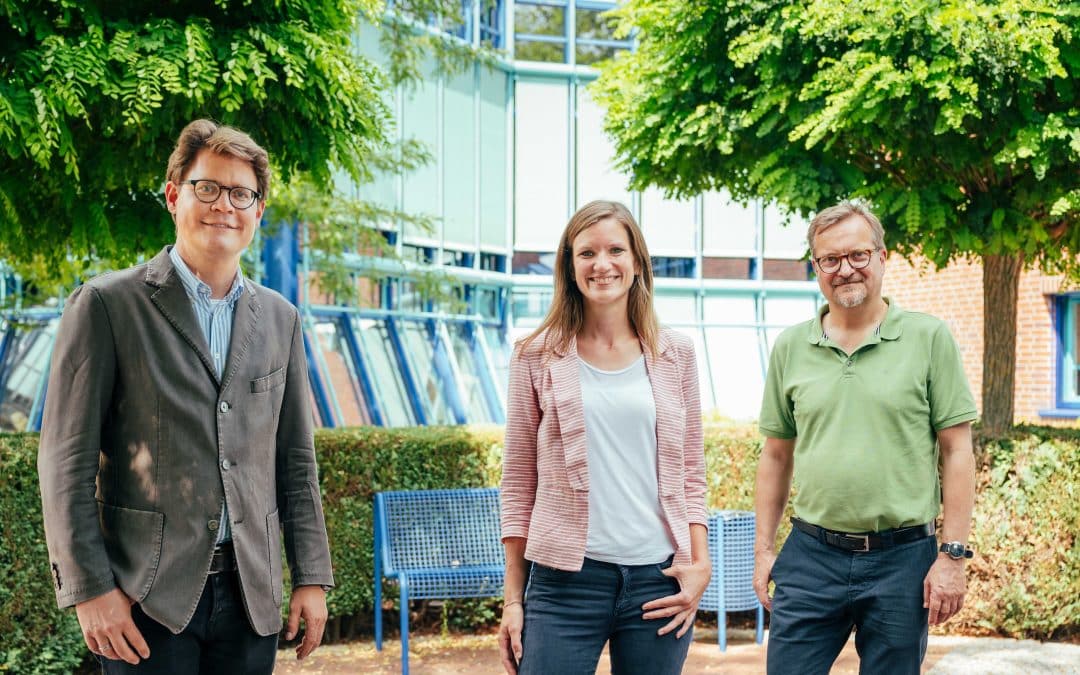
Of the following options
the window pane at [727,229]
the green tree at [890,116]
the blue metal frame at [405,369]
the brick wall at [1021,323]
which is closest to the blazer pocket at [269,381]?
the green tree at [890,116]

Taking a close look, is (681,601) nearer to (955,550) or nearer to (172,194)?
(955,550)

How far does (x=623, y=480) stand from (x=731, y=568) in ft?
14.9

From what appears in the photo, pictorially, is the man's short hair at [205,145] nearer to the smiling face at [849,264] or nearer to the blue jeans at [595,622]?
the blue jeans at [595,622]

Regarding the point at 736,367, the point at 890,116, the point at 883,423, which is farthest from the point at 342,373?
the point at 883,423

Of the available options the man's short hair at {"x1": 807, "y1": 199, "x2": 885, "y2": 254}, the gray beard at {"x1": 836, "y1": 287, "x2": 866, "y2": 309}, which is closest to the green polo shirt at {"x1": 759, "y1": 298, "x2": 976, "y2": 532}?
the gray beard at {"x1": 836, "y1": 287, "x2": 866, "y2": 309}

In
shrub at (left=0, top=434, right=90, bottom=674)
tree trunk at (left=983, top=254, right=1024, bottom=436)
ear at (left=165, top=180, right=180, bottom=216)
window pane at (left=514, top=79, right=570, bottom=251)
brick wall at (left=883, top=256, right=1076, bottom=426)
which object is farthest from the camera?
window pane at (left=514, top=79, right=570, bottom=251)

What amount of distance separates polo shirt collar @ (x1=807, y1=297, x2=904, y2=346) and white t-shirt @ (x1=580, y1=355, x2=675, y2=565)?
913mm

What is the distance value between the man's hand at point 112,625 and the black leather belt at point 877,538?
1956mm

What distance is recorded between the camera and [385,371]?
17.0 meters

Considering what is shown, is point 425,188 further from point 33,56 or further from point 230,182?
point 230,182

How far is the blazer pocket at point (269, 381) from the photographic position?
256cm

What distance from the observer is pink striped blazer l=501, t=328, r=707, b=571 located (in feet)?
9.03

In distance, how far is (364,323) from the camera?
16.9 meters

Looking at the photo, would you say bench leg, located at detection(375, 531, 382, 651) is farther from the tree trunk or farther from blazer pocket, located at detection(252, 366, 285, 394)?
blazer pocket, located at detection(252, 366, 285, 394)
